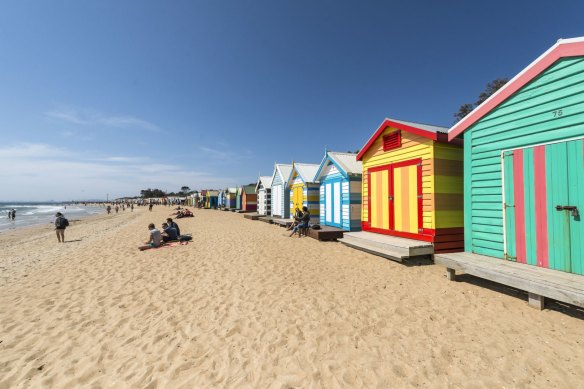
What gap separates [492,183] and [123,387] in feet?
25.8

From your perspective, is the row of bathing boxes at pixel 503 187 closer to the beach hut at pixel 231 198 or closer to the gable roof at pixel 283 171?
the gable roof at pixel 283 171

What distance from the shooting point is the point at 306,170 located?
667 inches

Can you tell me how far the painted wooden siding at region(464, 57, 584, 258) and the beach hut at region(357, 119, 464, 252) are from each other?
3.44 ft

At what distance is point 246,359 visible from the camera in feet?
10.9

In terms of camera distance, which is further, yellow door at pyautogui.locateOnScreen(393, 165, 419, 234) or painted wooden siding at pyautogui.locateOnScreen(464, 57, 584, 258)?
yellow door at pyautogui.locateOnScreen(393, 165, 419, 234)

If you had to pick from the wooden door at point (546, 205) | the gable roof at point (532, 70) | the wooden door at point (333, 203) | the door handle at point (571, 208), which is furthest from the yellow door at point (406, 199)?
the wooden door at point (333, 203)

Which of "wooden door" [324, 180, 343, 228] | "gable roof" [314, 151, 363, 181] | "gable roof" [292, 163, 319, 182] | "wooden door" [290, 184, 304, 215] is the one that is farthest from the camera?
"wooden door" [290, 184, 304, 215]

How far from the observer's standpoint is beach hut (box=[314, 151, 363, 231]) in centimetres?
1195

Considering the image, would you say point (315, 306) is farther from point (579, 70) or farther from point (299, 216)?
point (299, 216)

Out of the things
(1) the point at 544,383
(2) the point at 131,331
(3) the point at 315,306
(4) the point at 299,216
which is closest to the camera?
(1) the point at 544,383

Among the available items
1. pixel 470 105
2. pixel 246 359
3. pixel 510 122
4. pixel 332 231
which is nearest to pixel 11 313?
pixel 246 359

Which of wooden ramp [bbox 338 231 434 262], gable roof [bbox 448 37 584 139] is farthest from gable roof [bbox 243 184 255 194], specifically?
gable roof [bbox 448 37 584 139]

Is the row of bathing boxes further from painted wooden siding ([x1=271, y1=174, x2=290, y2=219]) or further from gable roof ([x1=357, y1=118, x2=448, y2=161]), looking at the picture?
painted wooden siding ([x1=271, y1=174, x2=290, y2=219])

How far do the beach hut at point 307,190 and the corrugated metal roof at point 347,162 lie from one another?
2.46 metres
